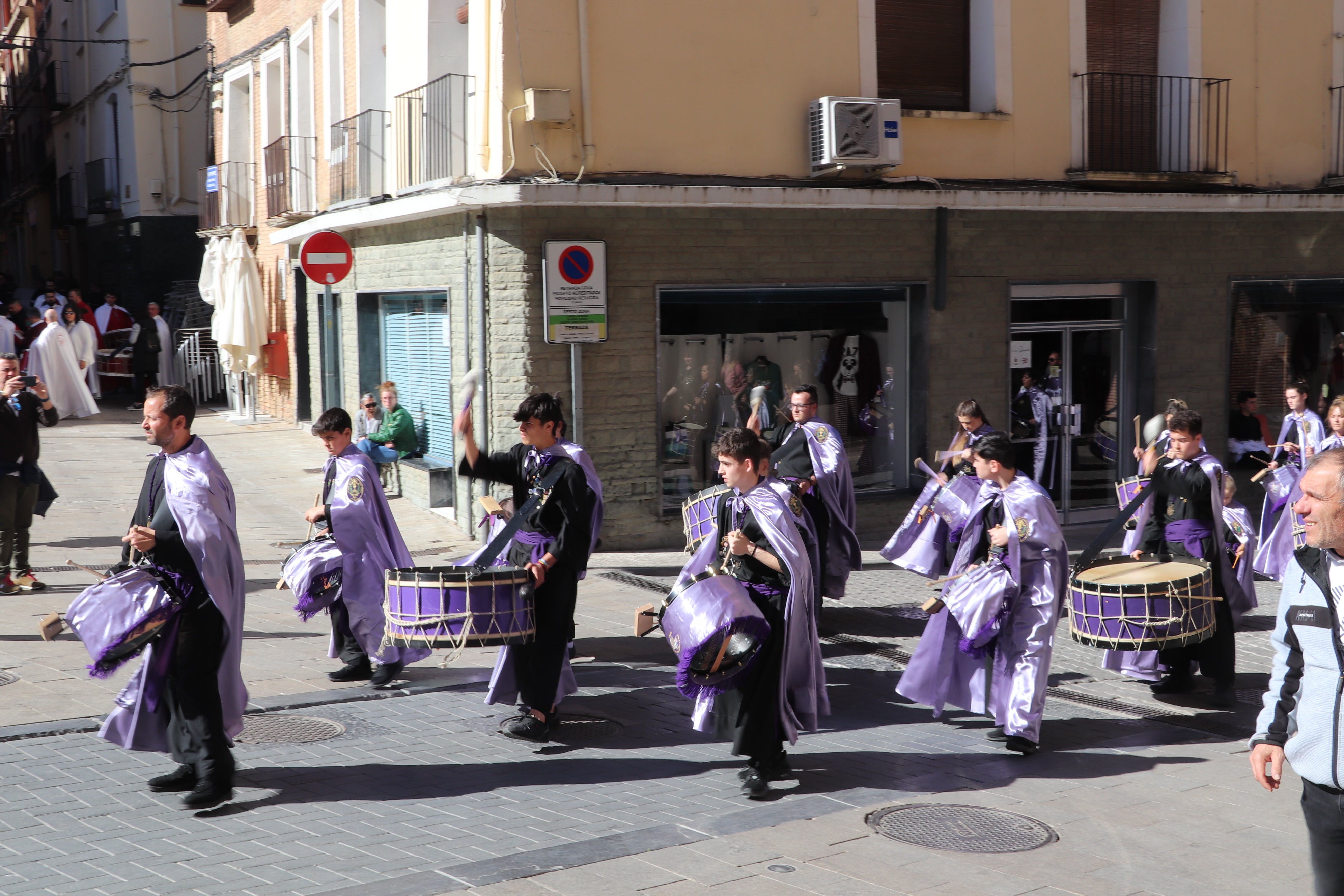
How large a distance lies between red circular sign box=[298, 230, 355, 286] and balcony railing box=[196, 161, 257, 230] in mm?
10657

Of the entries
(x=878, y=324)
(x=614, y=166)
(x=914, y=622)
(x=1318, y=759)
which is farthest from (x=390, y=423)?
(x=1318, y=759)

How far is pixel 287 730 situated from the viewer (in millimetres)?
7266

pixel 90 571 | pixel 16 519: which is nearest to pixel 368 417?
pixel 16 519

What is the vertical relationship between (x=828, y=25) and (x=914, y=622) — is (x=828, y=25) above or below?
above

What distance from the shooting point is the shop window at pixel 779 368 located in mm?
13484

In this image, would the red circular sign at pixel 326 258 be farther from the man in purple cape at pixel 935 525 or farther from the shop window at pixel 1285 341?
the shop window at pixel 1285 341

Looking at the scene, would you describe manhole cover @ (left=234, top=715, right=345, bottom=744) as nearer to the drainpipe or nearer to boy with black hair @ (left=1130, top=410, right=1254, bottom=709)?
boy with black hair @ (left=1130, top=410, right=1254, bottom=709)

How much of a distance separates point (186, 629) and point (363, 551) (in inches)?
86.6

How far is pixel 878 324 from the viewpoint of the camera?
1444 cm

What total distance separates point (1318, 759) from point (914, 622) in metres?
6.66

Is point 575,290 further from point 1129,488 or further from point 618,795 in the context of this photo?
point 618,795

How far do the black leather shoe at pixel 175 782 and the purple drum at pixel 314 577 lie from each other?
207cm

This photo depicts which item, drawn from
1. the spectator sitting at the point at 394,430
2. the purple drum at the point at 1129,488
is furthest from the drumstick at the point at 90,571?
the purple drum at the point at 1129,488

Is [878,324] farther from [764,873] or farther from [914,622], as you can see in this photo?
[764,873]
